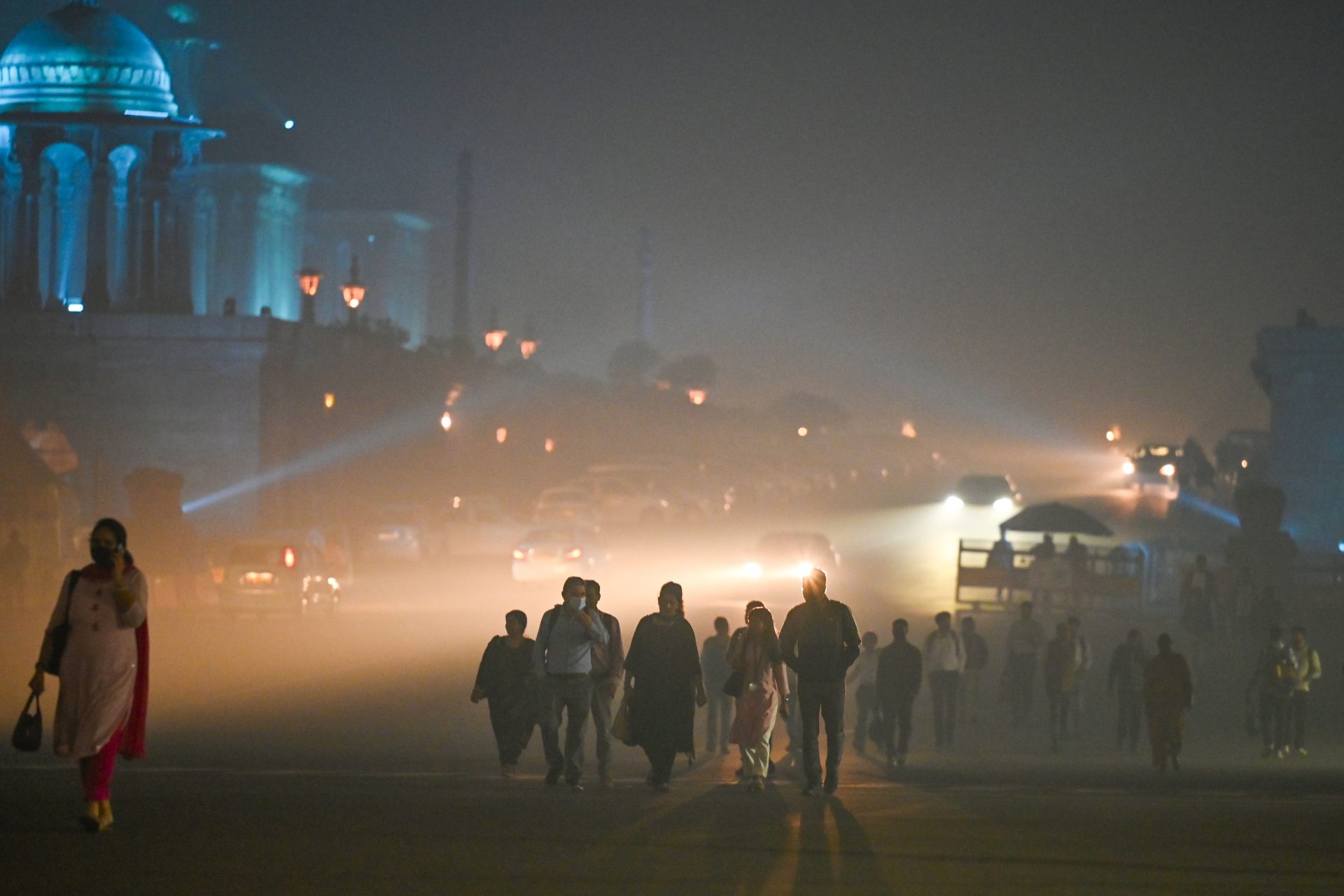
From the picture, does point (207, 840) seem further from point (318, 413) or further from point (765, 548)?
point (318, 413)

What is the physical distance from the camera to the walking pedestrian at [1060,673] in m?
18.8

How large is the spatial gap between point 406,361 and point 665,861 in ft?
159

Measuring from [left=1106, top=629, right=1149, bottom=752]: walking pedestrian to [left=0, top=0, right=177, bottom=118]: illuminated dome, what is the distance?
38.4 m

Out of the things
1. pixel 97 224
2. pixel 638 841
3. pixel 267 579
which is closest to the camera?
pixel 638 841

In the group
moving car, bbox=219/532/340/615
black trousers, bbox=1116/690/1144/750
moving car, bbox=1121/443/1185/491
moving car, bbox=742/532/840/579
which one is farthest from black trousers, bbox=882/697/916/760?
moving car, bbox=1121/443/1185/491

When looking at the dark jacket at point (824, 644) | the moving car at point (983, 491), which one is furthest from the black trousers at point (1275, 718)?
the moving car at point (983, 491)

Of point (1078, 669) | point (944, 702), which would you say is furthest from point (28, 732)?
point (1078, 669)

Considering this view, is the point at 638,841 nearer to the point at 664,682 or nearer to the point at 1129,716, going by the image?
the point at 664,682

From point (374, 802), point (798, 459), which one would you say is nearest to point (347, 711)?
point (374, 802)

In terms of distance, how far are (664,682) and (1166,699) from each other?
21.4ft

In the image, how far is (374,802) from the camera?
36.4ft

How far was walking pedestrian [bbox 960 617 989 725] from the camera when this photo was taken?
1950cm

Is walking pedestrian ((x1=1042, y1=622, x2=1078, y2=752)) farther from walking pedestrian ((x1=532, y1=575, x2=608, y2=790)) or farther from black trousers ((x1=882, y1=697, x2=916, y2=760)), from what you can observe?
walking pedestrian ((x1=532, y1=575, x2=608, y2=790))

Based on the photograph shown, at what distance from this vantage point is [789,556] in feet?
118
